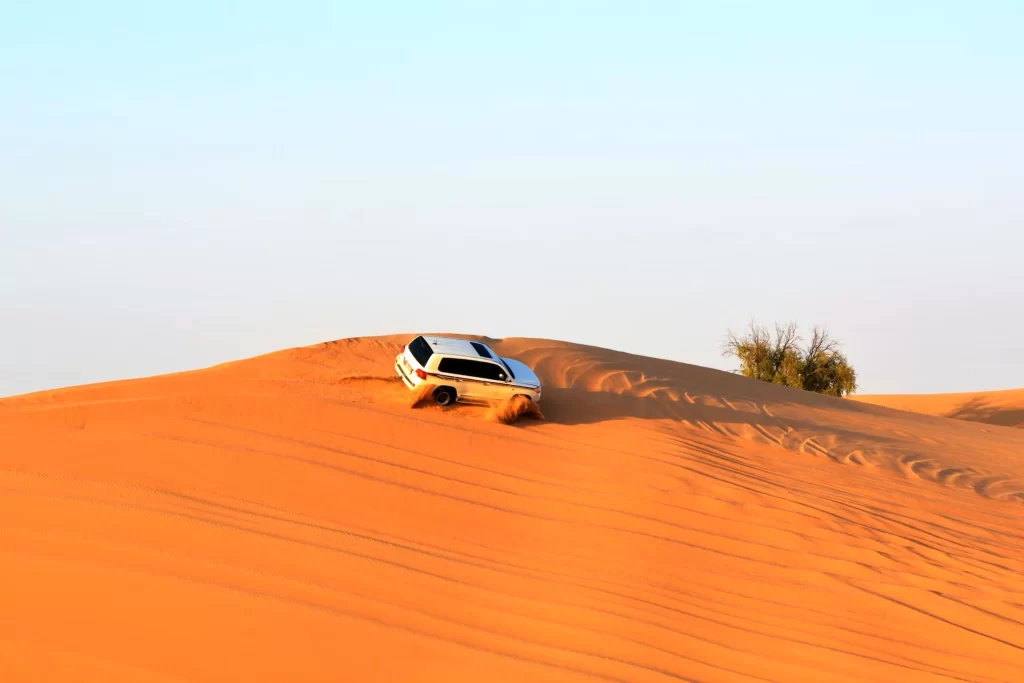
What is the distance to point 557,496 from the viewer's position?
1034 centimetres

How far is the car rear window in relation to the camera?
13.2 meters

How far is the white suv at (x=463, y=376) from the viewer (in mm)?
13070

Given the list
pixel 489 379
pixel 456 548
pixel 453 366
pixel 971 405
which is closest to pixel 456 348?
pixel 453 366

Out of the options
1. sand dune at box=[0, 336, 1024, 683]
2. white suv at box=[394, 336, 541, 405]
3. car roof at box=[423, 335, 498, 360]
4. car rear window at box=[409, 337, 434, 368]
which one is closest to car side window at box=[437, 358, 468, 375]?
white suv at box=[394, 336, 541, 405]

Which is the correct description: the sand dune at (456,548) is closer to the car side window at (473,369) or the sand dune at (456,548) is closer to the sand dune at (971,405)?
the car side window at (473,369)

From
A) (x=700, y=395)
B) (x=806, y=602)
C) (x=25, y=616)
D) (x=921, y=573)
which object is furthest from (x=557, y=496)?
(x=700, y=395)

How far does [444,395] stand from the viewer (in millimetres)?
13188

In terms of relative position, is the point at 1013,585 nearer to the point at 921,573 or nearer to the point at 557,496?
the point at 921,573

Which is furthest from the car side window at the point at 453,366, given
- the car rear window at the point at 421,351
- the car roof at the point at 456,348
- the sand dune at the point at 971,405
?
the sand dune at the point at 971,405

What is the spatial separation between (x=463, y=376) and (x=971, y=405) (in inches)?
1344

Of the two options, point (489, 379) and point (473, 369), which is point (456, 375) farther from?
point (489, 379)

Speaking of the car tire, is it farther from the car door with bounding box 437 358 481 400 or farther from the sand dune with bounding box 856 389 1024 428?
the sand dune with bounding box 856 389 1024 428

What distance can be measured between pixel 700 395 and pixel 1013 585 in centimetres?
854

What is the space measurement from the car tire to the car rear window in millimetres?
415
